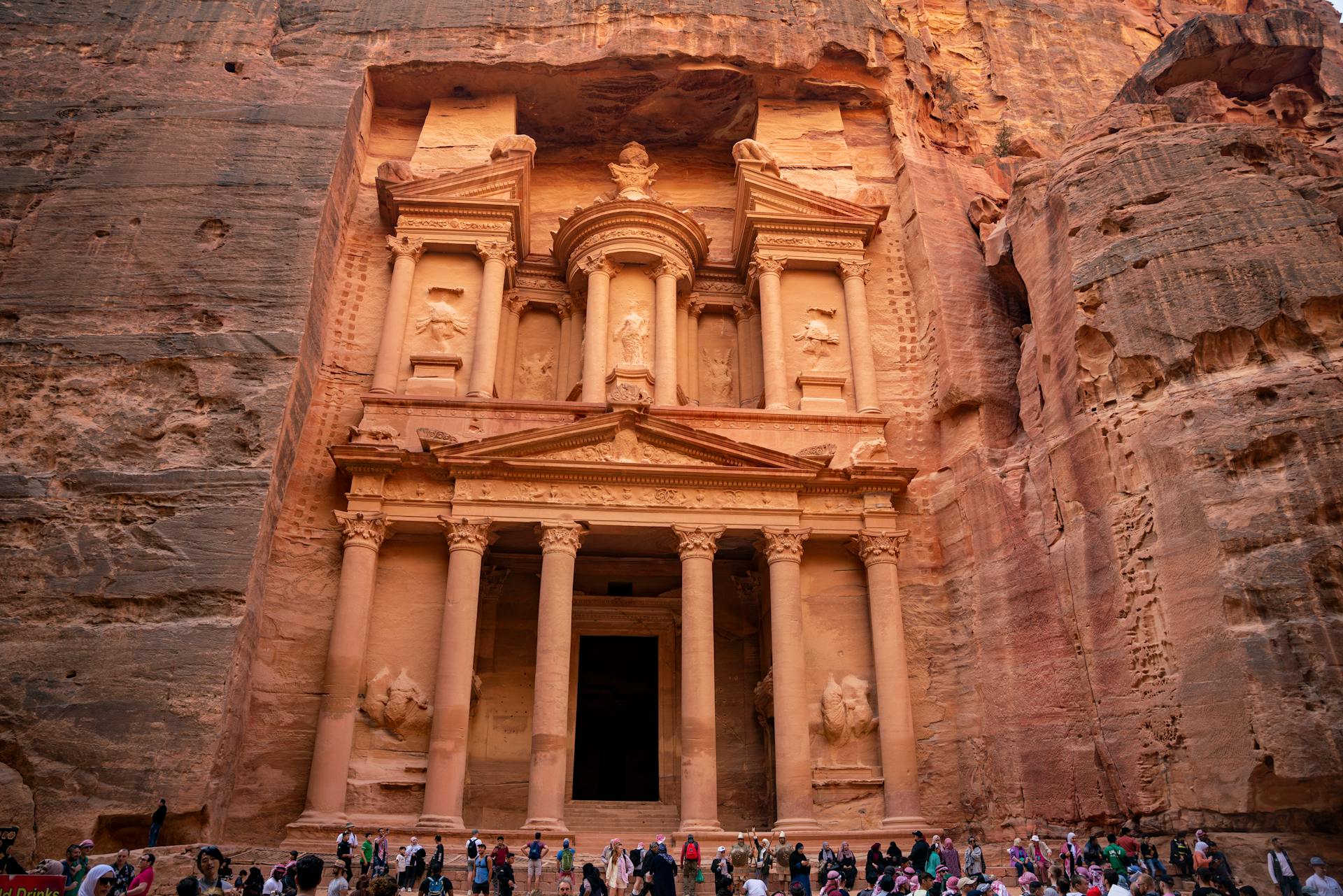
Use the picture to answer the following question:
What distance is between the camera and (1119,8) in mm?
30688

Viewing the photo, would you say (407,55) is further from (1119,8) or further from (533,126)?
(1119,8)

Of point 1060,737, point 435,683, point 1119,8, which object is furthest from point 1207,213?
point 1119,8

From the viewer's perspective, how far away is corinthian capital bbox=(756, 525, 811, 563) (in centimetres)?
1692

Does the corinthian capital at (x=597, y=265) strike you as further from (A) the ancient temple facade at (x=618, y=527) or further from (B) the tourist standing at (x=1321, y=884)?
(B) the tourist standing at (x=1321, y=884)

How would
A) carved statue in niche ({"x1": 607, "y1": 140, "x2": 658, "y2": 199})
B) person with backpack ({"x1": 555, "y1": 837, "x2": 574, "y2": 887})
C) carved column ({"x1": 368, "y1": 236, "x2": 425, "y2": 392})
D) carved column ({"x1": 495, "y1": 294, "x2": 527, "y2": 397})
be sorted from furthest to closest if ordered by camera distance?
carved statue in niche ({"x1": 607, "y1": 140, "x2": 658, "y2": 199}), carved column ({"x1": 495, "y1": 294, "x2": 527, "y2": 397}), carved column ({"x1": 368, "y1": 236, "x2": 425, "y2": 392}), person with backpack ({"x1": 555, "y1": 837, "x2": 574, "y2": 887})

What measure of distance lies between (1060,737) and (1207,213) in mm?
7788

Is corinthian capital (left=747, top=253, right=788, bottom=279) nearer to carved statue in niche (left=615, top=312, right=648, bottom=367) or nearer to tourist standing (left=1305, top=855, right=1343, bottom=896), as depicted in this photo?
carved statue in niche (left=615, top=312, right=648, bottom=367)

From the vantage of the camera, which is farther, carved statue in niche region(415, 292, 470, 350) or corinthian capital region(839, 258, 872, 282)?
corinthian capital region(839, 258, 872, 282)

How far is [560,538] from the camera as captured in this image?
1661 centimetres

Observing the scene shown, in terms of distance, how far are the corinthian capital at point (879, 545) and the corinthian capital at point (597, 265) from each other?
739cm

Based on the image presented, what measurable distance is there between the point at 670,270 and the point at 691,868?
1165cm

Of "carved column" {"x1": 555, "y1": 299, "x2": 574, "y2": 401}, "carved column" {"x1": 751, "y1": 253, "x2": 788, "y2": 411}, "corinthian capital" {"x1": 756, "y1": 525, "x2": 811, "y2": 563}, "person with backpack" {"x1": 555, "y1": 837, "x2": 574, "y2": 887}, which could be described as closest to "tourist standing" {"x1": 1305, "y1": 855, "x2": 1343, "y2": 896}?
"person with backpack" {"x1": 555, "y1": 837, "x2": 574, "y2": 887}

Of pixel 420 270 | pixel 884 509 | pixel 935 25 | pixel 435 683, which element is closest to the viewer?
pixel 435 683

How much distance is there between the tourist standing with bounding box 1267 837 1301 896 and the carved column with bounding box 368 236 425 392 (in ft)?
48.5
